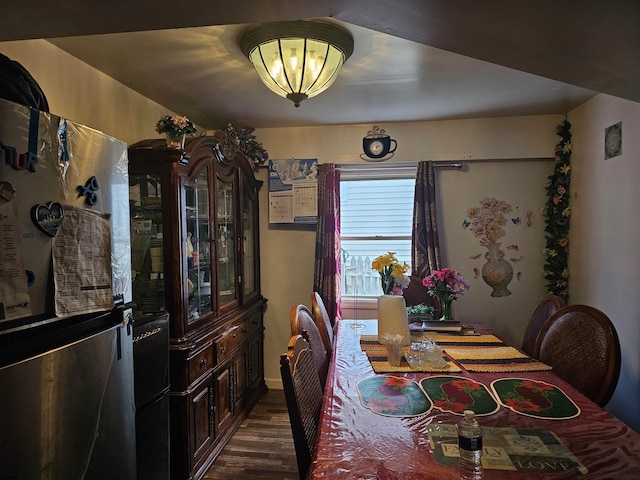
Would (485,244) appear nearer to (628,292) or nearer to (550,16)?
(628,292)

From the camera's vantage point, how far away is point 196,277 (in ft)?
7.82

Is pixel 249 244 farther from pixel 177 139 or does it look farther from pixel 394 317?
pixel 394 317

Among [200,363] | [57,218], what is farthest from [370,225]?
[57,218]

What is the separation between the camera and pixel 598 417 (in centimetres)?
130

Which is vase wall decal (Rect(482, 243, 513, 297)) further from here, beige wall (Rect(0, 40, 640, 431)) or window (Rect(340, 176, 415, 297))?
window (Rect(340, 176, 415, 297))

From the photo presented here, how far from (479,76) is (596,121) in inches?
39.4

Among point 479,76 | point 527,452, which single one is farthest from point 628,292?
point 527,452

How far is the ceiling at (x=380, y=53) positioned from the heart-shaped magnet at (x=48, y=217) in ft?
1.66

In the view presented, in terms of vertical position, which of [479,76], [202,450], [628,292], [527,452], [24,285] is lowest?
[202,450]

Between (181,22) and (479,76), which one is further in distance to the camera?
(479,76)

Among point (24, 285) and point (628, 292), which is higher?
point (24, 285)

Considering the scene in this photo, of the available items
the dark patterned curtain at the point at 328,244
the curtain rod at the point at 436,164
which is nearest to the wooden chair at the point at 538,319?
the curtain rod at the point at 436,164

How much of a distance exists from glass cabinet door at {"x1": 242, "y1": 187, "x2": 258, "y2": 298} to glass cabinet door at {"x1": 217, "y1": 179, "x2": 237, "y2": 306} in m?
0.17

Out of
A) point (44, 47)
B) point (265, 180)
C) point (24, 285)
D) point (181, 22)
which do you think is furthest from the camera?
point (265, 180)
